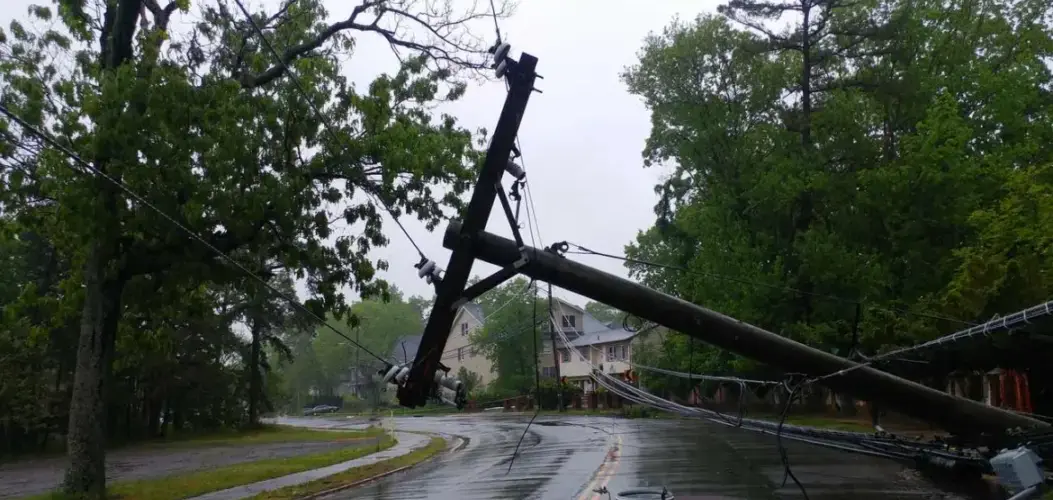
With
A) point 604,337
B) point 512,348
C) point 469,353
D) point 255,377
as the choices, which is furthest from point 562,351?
point 255,377

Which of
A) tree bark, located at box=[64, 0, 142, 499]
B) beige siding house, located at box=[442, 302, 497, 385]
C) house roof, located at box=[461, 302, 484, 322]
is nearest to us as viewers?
tree bark, located at box=[64, 0, 142, 499]

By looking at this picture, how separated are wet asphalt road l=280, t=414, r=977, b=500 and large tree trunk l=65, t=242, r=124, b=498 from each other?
4.42 m

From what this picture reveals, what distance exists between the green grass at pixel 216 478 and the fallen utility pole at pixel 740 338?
10.9 m

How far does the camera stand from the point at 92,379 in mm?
15281

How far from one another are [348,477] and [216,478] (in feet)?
10.4

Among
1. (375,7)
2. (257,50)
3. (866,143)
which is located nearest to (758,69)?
(866,143)

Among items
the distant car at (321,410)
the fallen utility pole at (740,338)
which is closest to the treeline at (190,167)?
the fallen utility pole at (740,338)

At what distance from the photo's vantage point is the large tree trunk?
14.9 m

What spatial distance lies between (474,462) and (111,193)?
11.1 meters

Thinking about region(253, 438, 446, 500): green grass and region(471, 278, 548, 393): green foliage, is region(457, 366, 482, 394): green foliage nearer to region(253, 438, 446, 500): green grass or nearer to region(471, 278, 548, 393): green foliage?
region(471, 278, 548, 393): green foliage

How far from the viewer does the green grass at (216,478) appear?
53.4 ft

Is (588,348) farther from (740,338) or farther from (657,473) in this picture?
(740,338)

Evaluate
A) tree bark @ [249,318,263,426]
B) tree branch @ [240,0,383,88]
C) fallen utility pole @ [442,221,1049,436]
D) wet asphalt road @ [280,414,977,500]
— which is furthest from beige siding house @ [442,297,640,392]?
fallen utility pole @ [442,221,1049,436]

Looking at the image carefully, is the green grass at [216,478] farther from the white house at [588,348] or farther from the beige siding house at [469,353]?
the beige siding house at [469,353]
